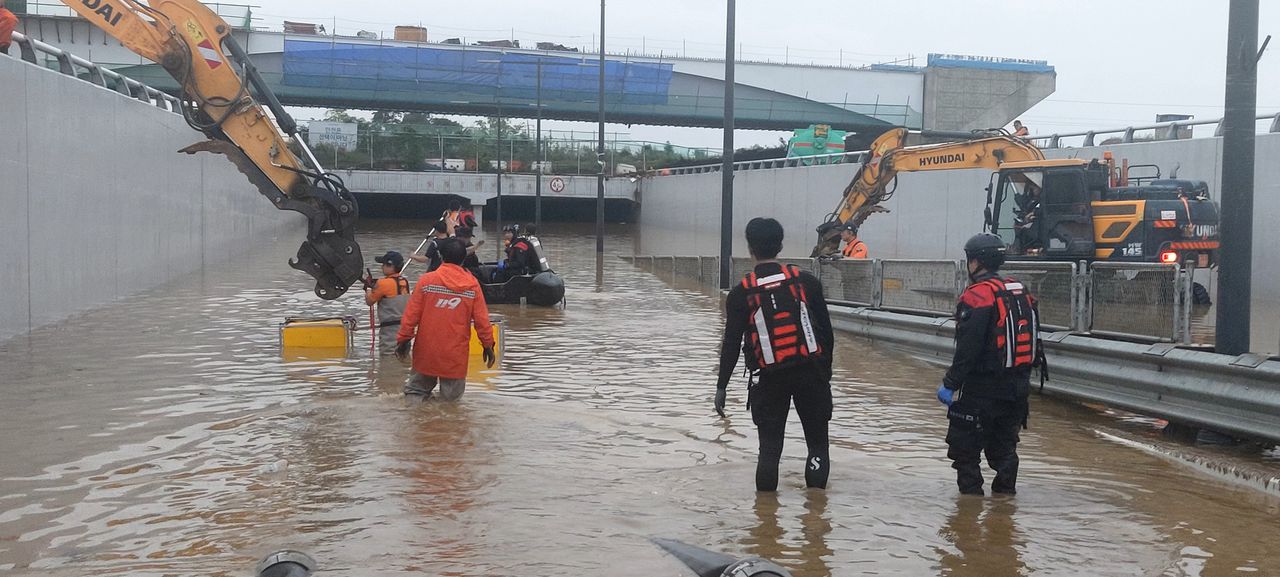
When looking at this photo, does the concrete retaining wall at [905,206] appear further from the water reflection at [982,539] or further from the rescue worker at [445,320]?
the rescue worker at [445,320]

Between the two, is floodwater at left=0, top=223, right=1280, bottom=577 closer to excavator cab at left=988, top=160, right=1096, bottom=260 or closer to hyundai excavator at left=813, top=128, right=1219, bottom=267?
excavator cab at left=988, top=160, right=1096, bottom=260

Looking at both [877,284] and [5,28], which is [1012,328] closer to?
[877,284]

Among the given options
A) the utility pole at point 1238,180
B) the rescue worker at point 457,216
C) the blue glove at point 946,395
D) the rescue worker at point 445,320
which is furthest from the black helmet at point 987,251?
the rescue worker at point 457,216

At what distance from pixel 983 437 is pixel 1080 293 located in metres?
4.92

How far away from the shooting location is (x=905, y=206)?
36188 mm

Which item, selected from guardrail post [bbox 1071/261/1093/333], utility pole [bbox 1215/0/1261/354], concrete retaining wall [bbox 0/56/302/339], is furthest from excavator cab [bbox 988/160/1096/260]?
concrete retaining wall [bbox 0/56/302/339]

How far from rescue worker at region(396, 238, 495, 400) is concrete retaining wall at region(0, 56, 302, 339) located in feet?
21.4

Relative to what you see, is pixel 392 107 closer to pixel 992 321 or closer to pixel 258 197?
pixel 258 197

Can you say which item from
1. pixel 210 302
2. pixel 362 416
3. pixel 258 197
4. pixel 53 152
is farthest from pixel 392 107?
pixel 362 416

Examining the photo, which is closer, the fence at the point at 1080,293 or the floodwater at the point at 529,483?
the floodwater at the point at 529,483

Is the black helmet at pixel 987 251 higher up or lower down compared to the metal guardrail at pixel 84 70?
lower down

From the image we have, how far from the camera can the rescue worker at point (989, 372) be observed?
7.47 metres

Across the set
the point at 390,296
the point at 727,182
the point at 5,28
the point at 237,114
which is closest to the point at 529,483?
the point at 390,296

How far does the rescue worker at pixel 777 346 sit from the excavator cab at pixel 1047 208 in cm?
1582
